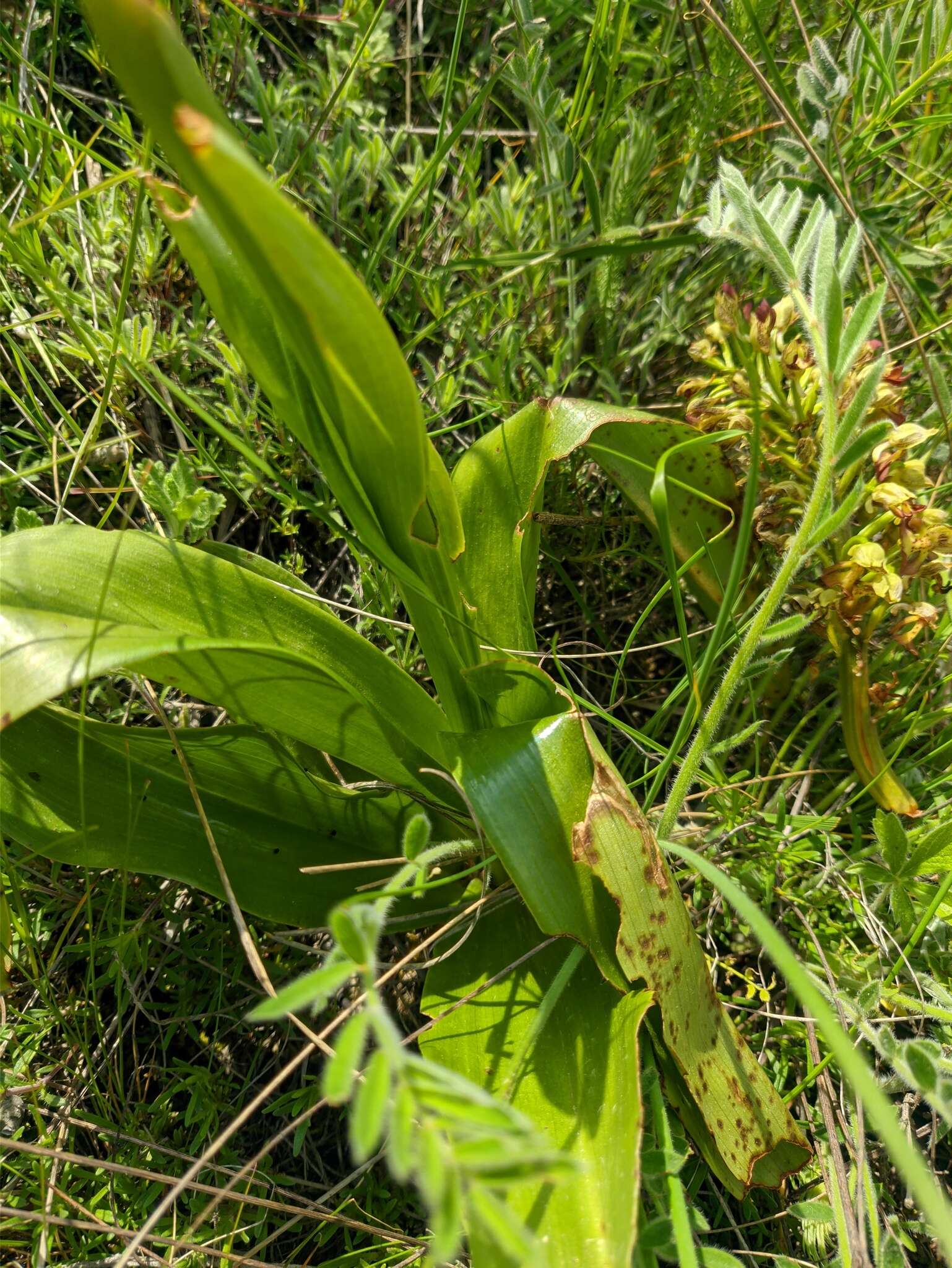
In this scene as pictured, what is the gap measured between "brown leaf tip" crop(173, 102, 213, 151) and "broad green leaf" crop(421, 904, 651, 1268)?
77 centimetres

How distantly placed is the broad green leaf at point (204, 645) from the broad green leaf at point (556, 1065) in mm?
250

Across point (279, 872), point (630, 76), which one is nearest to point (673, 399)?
point (630, 76)

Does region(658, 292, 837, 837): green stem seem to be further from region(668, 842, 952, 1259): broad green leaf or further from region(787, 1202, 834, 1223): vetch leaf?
region(787, 1202, 834, 1223): vetch leaf

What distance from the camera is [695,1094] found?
0.88m

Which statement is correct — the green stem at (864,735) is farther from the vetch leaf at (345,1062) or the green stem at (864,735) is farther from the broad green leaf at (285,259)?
the vetch leaf at (345,1062)

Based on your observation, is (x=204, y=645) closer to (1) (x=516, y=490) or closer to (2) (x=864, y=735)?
(1) (x=516, y=490)

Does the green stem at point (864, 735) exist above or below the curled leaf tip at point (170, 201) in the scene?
below

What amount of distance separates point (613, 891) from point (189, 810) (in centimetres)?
52

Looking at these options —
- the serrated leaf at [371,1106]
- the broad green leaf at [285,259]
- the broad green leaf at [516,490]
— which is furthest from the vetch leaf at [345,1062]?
the broad green leaf at [516,490]

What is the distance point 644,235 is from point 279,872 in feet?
4.05

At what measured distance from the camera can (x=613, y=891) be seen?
2.83 feet

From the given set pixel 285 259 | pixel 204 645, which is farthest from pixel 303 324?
pixel 204 645

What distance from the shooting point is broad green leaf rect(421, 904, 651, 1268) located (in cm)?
74

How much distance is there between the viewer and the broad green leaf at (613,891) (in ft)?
2.87
